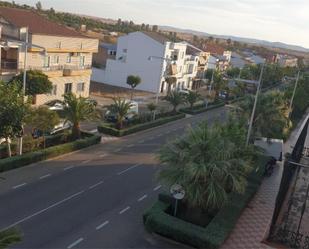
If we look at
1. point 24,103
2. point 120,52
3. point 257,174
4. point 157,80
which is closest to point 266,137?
point 257,174

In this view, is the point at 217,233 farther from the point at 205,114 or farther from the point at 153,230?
the point at 205,114

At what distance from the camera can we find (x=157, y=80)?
65.2 m

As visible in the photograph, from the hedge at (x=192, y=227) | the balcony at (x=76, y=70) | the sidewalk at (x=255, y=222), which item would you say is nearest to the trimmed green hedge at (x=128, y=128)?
the balcony at (x=76, y=70)

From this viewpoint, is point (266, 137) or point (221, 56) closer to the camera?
point (266, 137)

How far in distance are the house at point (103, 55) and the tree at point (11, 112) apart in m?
48.9

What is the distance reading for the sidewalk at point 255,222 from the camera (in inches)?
714

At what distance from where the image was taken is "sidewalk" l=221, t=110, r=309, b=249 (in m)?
18.1

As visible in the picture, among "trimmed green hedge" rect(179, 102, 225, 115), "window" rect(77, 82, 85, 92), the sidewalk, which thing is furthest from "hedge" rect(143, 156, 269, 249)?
"trimmed green hedge" rect(179, 102, 225, 115)

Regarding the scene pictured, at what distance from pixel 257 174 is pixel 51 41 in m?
25.0

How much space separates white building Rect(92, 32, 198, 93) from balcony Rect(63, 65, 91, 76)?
683 inches

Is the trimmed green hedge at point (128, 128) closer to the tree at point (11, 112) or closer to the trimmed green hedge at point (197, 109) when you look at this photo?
the trimmed green hedge at point (197, 109)

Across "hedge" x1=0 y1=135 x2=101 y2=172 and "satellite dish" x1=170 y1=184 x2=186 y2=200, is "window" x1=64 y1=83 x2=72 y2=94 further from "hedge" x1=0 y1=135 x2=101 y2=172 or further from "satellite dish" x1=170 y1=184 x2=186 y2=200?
"satellite dish" x1=170 y1=184 x2=186 y2=200

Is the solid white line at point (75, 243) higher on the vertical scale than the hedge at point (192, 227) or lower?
lower

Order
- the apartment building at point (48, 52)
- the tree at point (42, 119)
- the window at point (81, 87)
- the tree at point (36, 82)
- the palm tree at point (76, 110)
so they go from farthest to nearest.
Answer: the window at point (81, 87)
the apartment building at point (48, 52)
the tree at point (36, 82)
the palm tree at point (76, 110)
the tree at point (42, 119)
